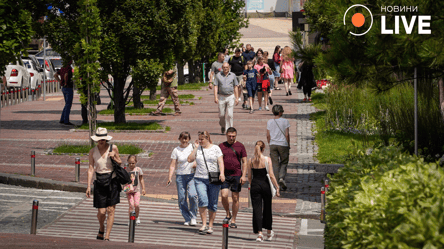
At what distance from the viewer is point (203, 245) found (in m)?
9.32

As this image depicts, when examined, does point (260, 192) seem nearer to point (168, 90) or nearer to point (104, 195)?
point (104, 195)

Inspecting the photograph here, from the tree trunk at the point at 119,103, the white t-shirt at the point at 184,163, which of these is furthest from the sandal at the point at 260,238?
the tree trunk at the point at 119,103

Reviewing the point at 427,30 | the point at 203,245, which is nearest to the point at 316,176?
the point at 203,245

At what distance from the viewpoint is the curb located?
12875mm

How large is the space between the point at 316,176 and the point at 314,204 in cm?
218

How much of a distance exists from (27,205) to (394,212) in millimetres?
8546

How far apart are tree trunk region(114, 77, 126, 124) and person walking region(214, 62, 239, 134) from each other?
3.91m

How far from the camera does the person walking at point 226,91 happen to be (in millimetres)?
17844

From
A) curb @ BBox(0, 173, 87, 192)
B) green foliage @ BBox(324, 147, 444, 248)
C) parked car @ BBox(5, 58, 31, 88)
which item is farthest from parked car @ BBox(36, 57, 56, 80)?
green foliage @ BBox(324, 147, 444, 248)

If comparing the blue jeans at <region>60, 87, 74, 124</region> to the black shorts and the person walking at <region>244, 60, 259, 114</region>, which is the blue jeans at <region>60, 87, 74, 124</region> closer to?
the person walking at <region>244, 60, 259, 114</region>

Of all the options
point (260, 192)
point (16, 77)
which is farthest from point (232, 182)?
point (16, 77)

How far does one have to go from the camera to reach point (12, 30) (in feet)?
40.1

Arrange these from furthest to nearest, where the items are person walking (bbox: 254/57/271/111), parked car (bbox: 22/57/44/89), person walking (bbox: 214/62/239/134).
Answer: parked car (bbox: 22/57/44/89), person walking (bbox: 254/57/271/111), person walking (bbox: 214/62/239/134)

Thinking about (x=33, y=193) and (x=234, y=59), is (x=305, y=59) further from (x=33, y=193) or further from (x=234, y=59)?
(x=234, y=59)
